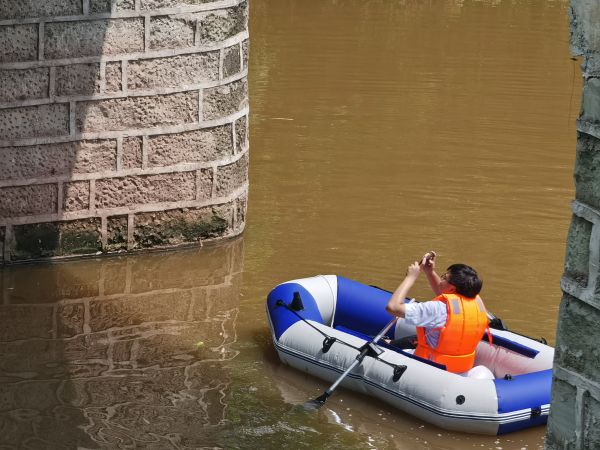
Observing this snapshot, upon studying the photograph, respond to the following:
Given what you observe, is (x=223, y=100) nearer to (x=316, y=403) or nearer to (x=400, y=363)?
(x=316, y=403)

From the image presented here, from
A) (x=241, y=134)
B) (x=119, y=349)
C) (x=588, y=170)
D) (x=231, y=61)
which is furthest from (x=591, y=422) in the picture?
(x=241, y=134)

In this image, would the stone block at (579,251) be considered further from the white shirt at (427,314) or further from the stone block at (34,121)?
the stone block at (34,121)

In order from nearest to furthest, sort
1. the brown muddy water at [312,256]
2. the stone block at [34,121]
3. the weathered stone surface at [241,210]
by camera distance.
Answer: the brown muddy water at [312,256], the stone block at [34,121], the weathered stone surface at [241,210]

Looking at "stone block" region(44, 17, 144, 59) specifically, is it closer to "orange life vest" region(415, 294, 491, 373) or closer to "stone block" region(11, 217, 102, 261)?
"stone block" region(11, 217, 102, 261)

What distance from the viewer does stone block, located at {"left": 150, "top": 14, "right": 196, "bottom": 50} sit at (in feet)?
28.0

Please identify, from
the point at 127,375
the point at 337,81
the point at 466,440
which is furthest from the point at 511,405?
the point at 337,81

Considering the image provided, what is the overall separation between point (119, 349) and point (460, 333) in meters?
2.27

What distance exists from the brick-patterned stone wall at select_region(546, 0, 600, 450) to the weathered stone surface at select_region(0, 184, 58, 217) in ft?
19.2

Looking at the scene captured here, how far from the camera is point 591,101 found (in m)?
3.12

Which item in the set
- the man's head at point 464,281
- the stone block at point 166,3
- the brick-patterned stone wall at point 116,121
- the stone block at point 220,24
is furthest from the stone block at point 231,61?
the man's head at point 464,281

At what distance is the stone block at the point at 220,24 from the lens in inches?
344

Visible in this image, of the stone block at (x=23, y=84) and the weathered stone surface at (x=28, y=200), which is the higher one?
the stone block at (x=23, y=84)

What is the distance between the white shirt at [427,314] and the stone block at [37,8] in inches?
135

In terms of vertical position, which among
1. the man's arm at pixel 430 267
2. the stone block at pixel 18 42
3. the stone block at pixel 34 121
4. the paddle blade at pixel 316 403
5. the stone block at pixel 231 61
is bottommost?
the paddle blade at pixel 316 403
